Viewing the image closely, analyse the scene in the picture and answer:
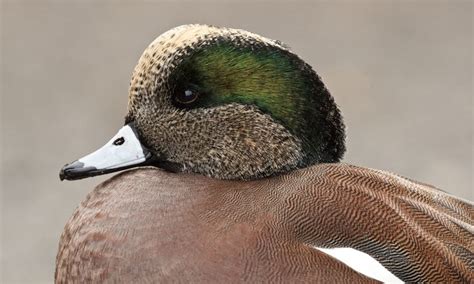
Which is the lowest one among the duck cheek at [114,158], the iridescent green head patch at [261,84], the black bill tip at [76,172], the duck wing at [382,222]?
the black bill tip at [76,172]

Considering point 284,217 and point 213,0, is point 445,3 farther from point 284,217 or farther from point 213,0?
point 284,217

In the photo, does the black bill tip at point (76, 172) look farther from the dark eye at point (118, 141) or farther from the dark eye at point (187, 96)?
the dark eye at point (187, 96)

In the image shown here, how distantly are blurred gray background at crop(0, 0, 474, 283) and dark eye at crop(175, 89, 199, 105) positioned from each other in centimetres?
226

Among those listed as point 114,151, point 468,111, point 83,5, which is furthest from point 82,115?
point 114,151

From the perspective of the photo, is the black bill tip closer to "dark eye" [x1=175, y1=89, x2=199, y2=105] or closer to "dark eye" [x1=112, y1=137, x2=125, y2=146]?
"dark eye" [x1=112, y1=137, x2=125, y2=146]

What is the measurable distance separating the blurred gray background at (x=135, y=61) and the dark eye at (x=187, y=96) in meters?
2.26

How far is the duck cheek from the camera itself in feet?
6.20

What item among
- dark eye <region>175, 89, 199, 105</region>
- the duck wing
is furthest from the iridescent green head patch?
the duck wing

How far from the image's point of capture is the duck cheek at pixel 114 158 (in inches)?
74.4

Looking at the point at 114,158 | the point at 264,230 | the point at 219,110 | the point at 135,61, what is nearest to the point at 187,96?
the point at 219,110

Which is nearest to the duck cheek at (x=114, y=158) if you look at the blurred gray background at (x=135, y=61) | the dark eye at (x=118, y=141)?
the dark eye at (x=118, y=141)

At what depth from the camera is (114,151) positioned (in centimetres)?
192

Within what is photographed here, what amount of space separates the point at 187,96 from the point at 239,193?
0.21 m

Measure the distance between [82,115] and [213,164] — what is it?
3.16 meters
